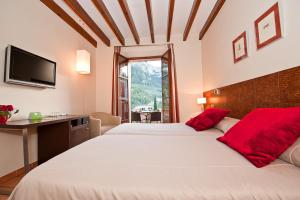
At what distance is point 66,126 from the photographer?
2426 mm

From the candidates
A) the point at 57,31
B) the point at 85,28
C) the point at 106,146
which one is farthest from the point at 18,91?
the point at 85,28

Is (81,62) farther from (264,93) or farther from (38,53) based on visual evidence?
(264,93)

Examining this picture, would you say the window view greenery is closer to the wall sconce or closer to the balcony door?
the balcony door

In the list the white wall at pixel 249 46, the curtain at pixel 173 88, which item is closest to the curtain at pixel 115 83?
the curtain at pixel 173 88

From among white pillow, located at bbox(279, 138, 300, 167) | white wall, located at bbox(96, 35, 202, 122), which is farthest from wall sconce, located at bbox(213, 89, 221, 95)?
white pillow, located at bbox(279, 138, 300, 167)

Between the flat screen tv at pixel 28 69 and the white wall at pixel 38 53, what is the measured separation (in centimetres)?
9

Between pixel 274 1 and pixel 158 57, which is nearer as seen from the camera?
pixel 274 1

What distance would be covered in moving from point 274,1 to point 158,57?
11.2 feet

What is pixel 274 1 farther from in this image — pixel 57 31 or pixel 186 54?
pixel 57 31

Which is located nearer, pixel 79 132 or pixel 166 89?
pixel 79 132

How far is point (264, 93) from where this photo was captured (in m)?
1.71

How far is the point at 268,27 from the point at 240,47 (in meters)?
0.57

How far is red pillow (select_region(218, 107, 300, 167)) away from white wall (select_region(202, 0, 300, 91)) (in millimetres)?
661

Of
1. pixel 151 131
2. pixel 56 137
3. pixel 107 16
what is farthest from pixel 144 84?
pixel 151 131
